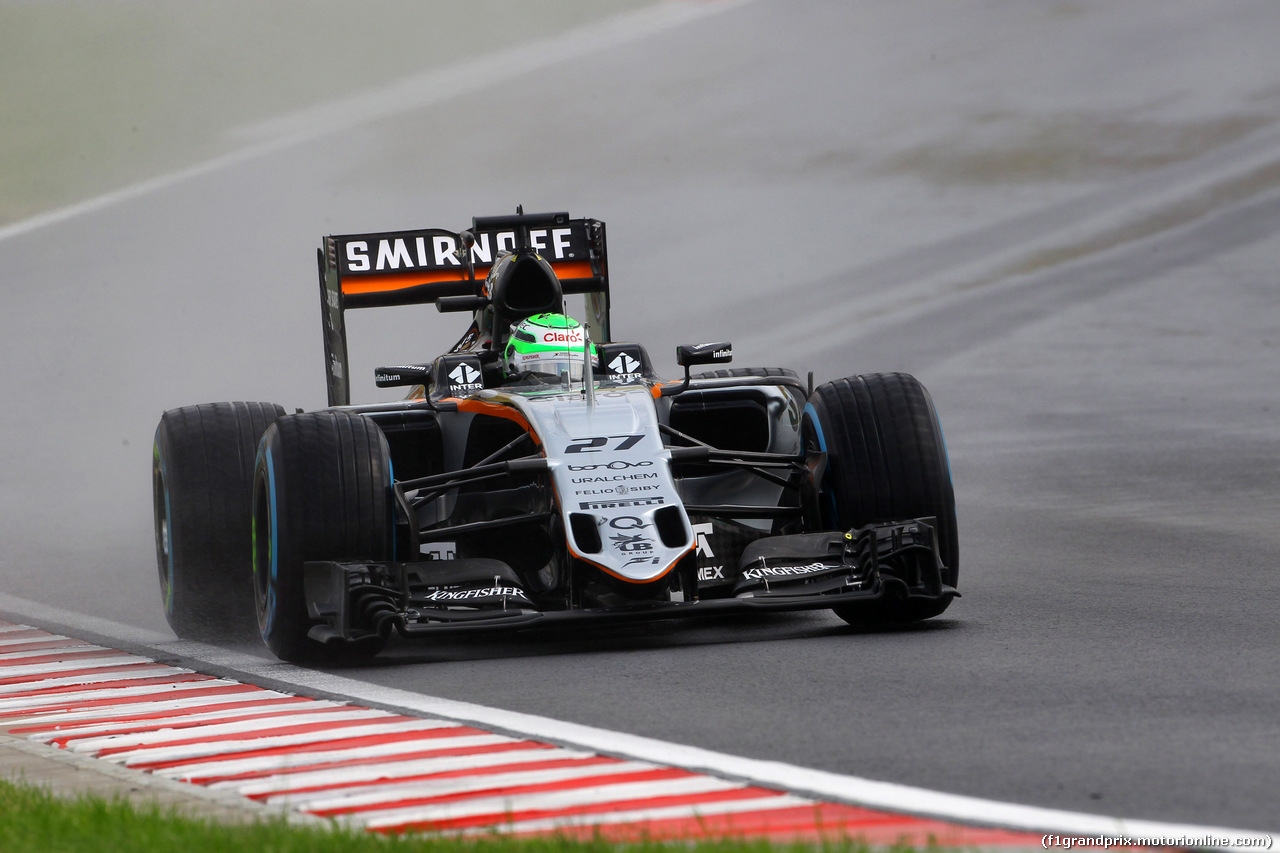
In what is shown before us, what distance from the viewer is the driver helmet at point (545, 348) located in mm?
9711

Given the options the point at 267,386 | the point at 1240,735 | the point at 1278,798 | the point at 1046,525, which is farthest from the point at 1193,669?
the point at 267,386

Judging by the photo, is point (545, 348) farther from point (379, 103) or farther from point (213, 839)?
point (379, 103)

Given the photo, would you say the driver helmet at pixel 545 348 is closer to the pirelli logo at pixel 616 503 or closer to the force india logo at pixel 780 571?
the pirelli logo at pixel 616 503

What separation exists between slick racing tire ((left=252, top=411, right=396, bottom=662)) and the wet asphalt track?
54cm

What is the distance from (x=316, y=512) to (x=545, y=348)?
2.19m

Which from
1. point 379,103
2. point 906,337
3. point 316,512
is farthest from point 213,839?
point 379,103

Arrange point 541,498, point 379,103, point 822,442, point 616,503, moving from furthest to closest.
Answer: point 379,103 < point 822,442 < point 541,498 < point 616,503

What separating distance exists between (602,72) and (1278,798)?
28749 mm

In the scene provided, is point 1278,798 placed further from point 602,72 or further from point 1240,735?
point 602,72

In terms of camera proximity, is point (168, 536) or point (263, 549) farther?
point (168, 536)

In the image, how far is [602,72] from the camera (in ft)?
105

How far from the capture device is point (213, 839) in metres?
4.39

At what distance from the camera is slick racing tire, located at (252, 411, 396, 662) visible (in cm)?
793

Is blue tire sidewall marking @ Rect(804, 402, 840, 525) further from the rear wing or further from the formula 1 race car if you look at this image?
the rear wing
